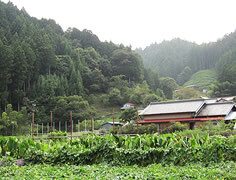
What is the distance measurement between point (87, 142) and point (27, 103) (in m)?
30.0

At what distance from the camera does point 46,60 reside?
43969 millimetres

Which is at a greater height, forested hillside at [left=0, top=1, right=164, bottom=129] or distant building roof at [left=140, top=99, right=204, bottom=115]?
forested hillside at [left=0, top=1, right=164, bottom=129]

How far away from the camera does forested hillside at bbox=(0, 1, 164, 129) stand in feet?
115

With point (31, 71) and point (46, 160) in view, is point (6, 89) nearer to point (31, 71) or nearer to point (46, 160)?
point (31, 71)

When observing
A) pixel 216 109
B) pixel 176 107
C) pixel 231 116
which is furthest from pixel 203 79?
pixel 231 116

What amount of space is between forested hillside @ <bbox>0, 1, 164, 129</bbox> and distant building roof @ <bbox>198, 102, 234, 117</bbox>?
1510 centimetres

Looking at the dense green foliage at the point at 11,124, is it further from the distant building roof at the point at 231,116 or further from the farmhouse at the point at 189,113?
the distant building roof at the point at 231,116

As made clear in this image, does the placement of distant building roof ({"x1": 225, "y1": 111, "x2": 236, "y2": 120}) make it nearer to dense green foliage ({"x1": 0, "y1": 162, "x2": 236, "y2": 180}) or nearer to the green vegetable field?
the green vegetable field

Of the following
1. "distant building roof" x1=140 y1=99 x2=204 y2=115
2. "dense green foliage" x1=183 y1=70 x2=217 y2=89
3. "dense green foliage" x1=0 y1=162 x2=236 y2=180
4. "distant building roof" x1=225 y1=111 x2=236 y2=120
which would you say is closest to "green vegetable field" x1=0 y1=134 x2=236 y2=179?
"dense green foliage" x1=0 y1=162 x2=236 y2=180

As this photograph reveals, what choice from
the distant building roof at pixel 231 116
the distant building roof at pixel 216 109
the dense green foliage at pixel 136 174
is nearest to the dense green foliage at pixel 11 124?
the distant building roof at pixel 216 109

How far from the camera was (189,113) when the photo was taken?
24.2 m

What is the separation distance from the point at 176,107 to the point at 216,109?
3.61 m

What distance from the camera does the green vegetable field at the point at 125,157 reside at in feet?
17.4

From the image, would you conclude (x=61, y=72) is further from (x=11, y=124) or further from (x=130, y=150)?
(x=130, y=150)
